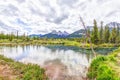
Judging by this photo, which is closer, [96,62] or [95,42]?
[96,62]

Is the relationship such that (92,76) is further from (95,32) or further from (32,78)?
(95,32)

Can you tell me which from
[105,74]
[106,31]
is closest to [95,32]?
[106,31]

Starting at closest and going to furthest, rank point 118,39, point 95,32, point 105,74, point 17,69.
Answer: point 105,74 → point 17,69 → point 95,32 → point 118,39

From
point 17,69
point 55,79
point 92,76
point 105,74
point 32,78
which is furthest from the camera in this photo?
→ point 17,69

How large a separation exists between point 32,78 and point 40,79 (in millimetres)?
→ 1036

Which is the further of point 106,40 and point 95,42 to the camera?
point 106,40

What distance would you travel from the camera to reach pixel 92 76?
20.0m

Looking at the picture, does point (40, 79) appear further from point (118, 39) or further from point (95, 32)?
point (118, 39)

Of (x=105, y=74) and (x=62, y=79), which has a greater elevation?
(x=105, y=74)

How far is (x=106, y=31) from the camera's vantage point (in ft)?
411

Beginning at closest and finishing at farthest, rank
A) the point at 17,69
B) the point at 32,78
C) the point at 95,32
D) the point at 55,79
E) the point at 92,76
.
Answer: the point at 32,78, the point at 92,76, the point at 55,79, the point at 17,69, the point at 95,32

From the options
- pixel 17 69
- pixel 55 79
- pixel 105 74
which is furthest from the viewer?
pixel 17 69

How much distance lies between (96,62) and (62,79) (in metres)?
4.11

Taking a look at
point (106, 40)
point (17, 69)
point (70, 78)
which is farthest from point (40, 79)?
point (106, 40)
